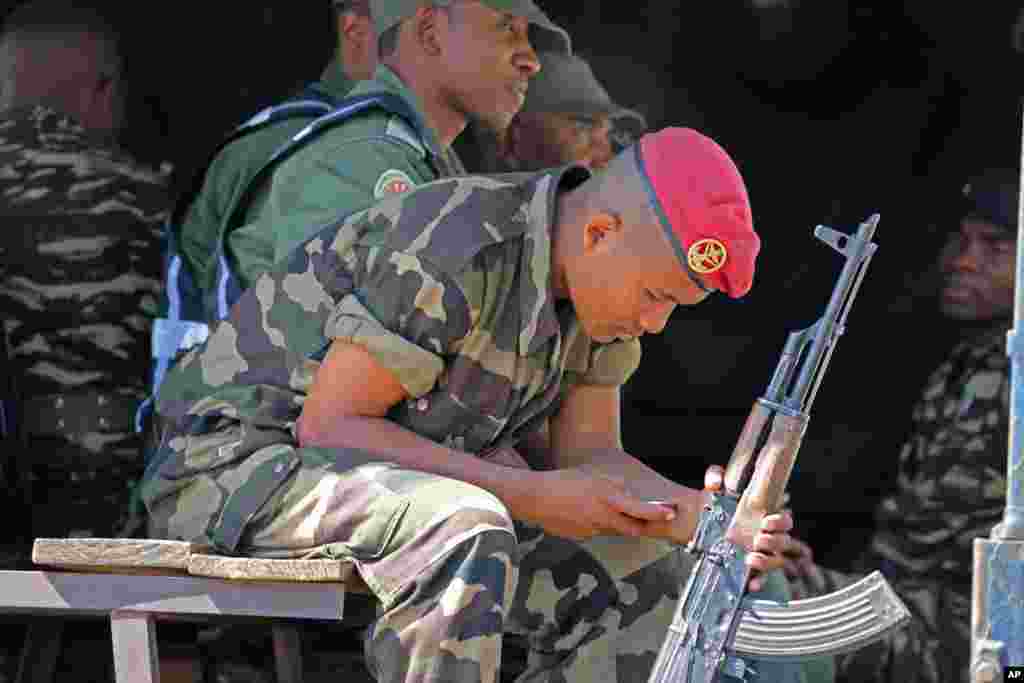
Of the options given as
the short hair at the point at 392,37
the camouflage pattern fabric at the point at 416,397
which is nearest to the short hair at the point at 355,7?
the short hair at the point at 392,37

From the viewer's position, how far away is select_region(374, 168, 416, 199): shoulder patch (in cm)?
450

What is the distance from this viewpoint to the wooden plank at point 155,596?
3844 mm

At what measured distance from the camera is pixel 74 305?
17.6 ft

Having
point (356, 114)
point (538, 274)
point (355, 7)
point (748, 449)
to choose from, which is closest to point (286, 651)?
point (538, 274)

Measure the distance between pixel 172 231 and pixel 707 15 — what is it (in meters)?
1.37

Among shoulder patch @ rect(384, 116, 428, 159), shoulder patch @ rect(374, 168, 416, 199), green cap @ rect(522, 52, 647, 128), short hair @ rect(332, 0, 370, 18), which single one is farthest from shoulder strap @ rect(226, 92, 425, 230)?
green cap @ rect(522, 52, 647, 128)

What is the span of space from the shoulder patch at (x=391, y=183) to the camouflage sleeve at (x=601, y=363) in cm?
47

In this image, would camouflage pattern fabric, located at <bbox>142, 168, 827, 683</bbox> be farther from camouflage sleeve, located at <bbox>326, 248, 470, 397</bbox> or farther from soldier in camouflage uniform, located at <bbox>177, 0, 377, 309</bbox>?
soldier in camouflage uniform, located at <bbox>177, 0, 377, 309</bbox>

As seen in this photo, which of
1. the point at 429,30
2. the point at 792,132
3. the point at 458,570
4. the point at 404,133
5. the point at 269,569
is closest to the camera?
the point at 458,570

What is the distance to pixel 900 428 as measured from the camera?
5.77 m

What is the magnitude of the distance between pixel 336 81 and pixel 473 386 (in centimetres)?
137

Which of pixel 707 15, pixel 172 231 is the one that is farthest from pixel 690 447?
pixel 172 231

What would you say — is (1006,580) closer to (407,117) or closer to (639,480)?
(639,480)

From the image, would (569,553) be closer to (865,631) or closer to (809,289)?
(865,631)
